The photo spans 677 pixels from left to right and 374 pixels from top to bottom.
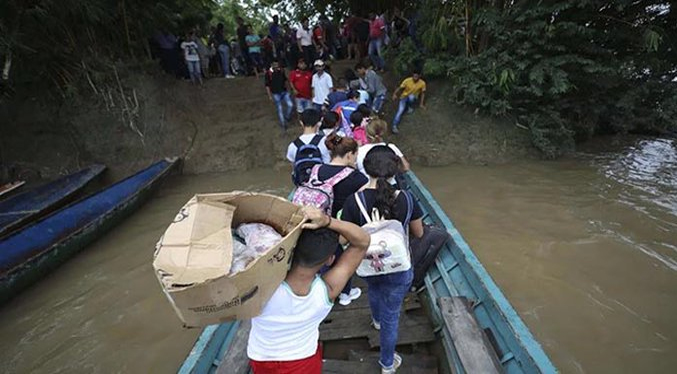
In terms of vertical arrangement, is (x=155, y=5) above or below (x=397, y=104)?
above

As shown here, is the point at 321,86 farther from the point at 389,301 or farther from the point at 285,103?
the point at 389,301

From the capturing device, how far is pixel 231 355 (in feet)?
8.61

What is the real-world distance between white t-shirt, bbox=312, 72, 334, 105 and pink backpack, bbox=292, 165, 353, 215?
5346 millimetres

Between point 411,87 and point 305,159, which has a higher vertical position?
point 411,87

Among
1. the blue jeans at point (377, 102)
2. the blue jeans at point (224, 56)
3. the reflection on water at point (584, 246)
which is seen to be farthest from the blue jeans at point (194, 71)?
the reflection on water at point (584, 246)

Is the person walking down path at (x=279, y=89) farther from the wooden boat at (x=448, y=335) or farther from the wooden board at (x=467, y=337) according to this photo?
the wooden board at (x=467, y=337)

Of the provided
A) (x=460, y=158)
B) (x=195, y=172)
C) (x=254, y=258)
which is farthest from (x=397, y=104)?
(x=254, y=258)

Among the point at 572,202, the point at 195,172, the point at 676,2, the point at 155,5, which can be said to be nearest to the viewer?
the point at 572,202

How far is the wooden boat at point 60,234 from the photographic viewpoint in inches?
181

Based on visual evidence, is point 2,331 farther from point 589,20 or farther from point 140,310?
point 589,20

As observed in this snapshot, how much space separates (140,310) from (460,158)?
711 cm

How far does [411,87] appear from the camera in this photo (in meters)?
8.66

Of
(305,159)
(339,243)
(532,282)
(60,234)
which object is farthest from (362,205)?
(60,234)

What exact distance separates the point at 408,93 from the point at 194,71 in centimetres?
637
